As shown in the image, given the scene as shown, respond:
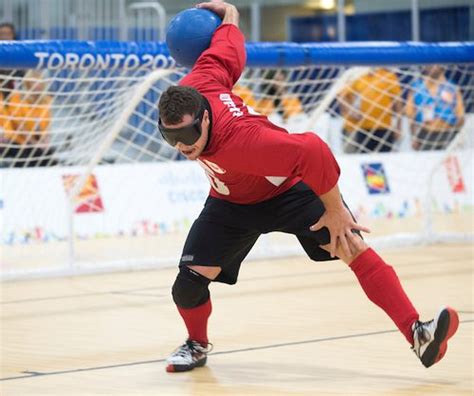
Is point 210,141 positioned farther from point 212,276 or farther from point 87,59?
point 87,59

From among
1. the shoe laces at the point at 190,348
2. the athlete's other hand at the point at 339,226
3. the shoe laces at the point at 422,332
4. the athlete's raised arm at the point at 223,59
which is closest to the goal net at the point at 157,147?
the athlete's raised arm at the point at 223,59

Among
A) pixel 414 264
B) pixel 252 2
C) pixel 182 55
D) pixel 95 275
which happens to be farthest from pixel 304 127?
pixel 252 2

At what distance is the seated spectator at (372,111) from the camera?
13.0 metres

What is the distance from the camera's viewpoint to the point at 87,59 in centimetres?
934

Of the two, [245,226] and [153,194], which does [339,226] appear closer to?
[245,226]

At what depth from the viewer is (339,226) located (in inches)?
215

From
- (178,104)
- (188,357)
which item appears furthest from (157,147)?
(178,104)

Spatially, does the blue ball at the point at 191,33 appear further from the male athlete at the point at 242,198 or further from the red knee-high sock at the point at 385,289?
the red knee-high sock at the point at 385,289

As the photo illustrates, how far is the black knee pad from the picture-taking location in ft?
19.7

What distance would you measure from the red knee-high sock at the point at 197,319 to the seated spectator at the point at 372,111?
22.0 feet

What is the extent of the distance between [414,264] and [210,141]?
5689 millimetres

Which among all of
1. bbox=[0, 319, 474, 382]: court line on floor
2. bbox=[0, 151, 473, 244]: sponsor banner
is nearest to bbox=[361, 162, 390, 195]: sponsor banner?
bbox=[0, 151, 473, 244]: sponsor banner

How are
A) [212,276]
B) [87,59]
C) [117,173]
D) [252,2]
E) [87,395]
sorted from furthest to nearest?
[252,2] → [117,173] → [87,59] → [212,276] → [87,395]

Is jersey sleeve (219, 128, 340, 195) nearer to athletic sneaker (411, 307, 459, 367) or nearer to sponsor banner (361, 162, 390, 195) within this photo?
athletic sneaker (411, 307, 459, 367)
